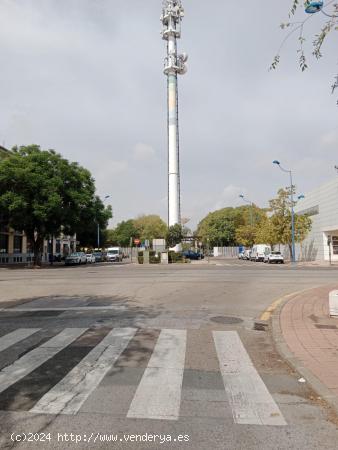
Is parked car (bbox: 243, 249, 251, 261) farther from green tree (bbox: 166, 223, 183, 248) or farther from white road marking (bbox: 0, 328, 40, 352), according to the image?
white road marking (bbox: 0, 328, 40, 352)

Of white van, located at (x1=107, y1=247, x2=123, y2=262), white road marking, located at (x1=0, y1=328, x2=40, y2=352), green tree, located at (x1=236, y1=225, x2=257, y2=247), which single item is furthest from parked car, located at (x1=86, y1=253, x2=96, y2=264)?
white road marking, located at (x1=0, y1=328, x2=40, y2=352)

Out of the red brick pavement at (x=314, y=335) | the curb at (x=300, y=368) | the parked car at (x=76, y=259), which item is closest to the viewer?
the curb at (x=300, y=368)

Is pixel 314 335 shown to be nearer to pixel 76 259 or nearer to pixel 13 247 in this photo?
pixel 76 259

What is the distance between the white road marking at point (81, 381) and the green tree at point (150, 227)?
8679cm

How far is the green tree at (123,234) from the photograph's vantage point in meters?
108

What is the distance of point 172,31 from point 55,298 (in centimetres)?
7414

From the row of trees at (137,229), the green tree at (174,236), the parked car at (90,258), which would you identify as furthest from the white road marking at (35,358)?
the row of trees at (137,229)

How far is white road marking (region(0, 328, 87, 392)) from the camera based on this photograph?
5.47 metres

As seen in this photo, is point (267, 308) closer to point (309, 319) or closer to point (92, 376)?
point (309, 319)

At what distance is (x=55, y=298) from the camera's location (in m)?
14.0

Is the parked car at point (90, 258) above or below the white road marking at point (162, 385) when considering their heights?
above

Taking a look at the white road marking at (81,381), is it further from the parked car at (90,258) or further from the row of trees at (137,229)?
the row of trees at (137,229)

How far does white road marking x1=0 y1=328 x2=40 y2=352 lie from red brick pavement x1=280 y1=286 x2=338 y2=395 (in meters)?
4.96

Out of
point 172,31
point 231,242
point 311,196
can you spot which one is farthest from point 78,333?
point 231,242
